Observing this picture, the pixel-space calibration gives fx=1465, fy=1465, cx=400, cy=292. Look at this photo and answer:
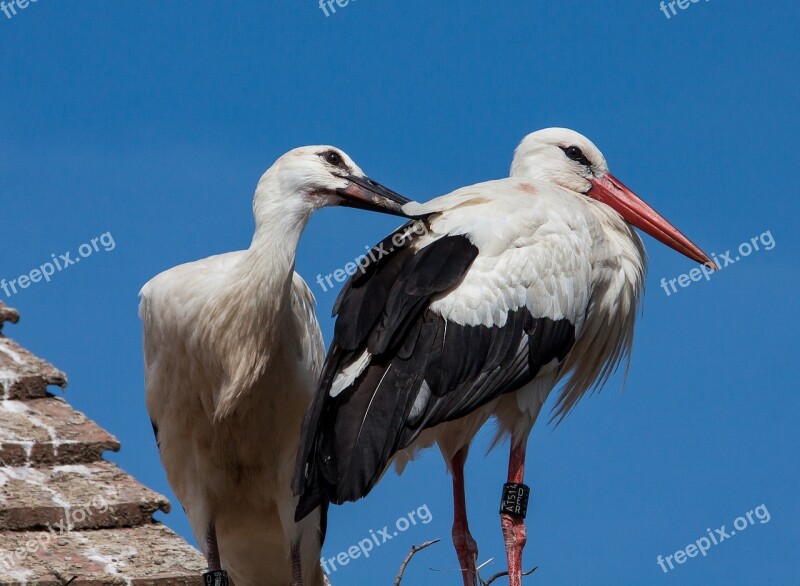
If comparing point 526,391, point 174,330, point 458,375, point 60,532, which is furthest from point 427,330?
point 60,532

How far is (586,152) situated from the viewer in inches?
247

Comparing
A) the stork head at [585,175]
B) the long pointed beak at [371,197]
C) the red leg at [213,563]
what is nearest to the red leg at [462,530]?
the red leg at [213,563]

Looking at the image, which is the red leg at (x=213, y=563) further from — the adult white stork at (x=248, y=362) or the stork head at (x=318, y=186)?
the stork head at (x=318, y=186)

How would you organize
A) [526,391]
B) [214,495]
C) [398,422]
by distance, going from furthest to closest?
[214,495], [526,391], [398,422]

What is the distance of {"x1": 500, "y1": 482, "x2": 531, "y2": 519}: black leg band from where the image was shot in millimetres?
5551

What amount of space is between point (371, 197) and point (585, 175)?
1.10 meters

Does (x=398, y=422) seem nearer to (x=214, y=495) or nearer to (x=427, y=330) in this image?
(x=427, y=330)

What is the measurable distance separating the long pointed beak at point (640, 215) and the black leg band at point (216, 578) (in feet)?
7.31

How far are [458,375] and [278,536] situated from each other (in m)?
1.47

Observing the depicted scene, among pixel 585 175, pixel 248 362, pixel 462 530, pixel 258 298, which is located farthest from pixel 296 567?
pixel 585 175

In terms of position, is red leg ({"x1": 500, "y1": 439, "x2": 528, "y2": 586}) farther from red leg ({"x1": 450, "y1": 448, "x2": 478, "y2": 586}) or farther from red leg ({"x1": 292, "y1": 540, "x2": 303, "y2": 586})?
red leg ({"x1": 292, "y1": 540, "x2": 303, "y2": 586})

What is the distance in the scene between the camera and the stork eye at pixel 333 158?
5.69m

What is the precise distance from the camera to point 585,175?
6297 millimetres

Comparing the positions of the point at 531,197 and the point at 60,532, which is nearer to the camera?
the point at 60,532
